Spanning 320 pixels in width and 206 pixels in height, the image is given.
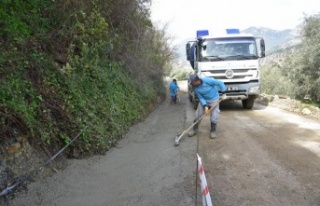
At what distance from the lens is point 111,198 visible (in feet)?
14.4

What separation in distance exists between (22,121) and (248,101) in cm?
935

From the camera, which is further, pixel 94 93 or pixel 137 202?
pixel 94 93

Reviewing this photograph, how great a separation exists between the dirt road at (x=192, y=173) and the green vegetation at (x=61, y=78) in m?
0.63

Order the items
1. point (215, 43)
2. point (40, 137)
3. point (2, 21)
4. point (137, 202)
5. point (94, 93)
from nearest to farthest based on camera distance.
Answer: point (137, 202), point (40, 137), point (2, 21), point (94, 93), point (215, 43)

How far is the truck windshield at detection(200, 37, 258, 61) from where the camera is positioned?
35.7 feet

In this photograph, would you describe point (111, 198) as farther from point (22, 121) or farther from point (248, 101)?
point (248, 101)

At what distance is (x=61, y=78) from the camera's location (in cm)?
603

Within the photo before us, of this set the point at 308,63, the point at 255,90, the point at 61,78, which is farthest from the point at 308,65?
the point at 61,78

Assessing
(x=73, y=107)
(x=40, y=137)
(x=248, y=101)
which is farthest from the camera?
(x=248, y=101)

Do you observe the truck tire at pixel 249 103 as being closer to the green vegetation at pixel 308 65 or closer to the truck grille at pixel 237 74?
the truck grille at pixel 237 74

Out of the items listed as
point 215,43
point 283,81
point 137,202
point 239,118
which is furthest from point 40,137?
point 283,81

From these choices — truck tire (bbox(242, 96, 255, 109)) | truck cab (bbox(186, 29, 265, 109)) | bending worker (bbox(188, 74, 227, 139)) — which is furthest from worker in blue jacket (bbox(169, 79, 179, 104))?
bending worker (bbox(188, 74, 227, 139))

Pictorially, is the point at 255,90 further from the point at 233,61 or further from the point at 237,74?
the point at 233,61

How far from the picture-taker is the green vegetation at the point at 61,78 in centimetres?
479
